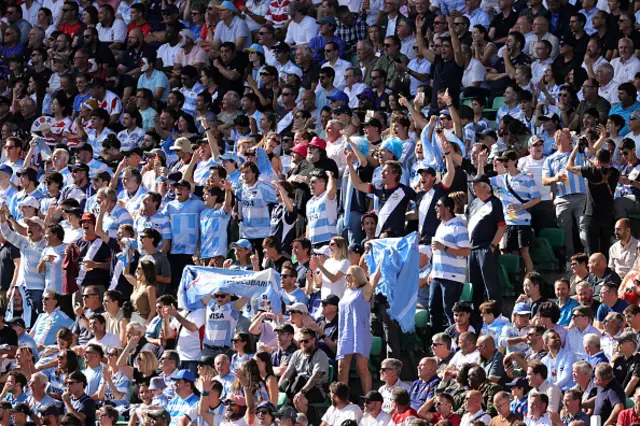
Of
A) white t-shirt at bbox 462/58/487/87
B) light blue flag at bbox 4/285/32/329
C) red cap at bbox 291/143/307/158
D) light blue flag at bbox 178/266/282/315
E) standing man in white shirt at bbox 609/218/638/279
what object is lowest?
light blue flag at bbox 4/285/32/329

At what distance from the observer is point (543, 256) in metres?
17.0

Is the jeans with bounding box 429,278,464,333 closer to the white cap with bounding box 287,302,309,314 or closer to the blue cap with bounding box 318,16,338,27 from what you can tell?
the white cap with bounding box 287,302,309,314

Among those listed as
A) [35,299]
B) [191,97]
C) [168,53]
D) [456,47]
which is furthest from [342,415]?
[168,53]

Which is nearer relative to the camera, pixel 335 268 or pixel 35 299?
pixel 335 268

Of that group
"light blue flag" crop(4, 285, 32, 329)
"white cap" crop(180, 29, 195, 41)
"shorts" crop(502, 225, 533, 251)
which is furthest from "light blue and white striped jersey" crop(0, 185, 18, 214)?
"shorts" crop(502, 225, 533, 251)

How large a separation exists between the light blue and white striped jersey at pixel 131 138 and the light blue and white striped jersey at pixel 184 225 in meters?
3.26

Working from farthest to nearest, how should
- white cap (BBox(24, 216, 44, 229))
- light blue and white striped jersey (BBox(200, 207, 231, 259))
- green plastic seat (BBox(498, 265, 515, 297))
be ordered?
white cap (BBox(24, 216, 44, 229))
light blue and white striped jersey (BBox(200, 207, 231, 259))
green plastic seat (BBox(498, 265, 515, 297))

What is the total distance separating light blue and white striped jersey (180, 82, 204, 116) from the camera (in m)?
21.5

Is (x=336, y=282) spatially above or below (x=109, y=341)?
above

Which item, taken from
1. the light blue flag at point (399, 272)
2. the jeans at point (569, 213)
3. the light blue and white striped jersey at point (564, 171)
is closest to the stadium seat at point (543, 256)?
the jeans at point (569, 213)

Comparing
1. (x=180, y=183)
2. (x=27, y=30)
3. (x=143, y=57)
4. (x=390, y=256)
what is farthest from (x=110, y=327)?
(x=27, y=30)

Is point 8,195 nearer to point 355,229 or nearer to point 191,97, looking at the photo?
point 191,97

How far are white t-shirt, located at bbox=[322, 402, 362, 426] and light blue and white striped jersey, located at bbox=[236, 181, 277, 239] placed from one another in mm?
3811

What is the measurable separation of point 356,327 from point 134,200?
4.68 meters
